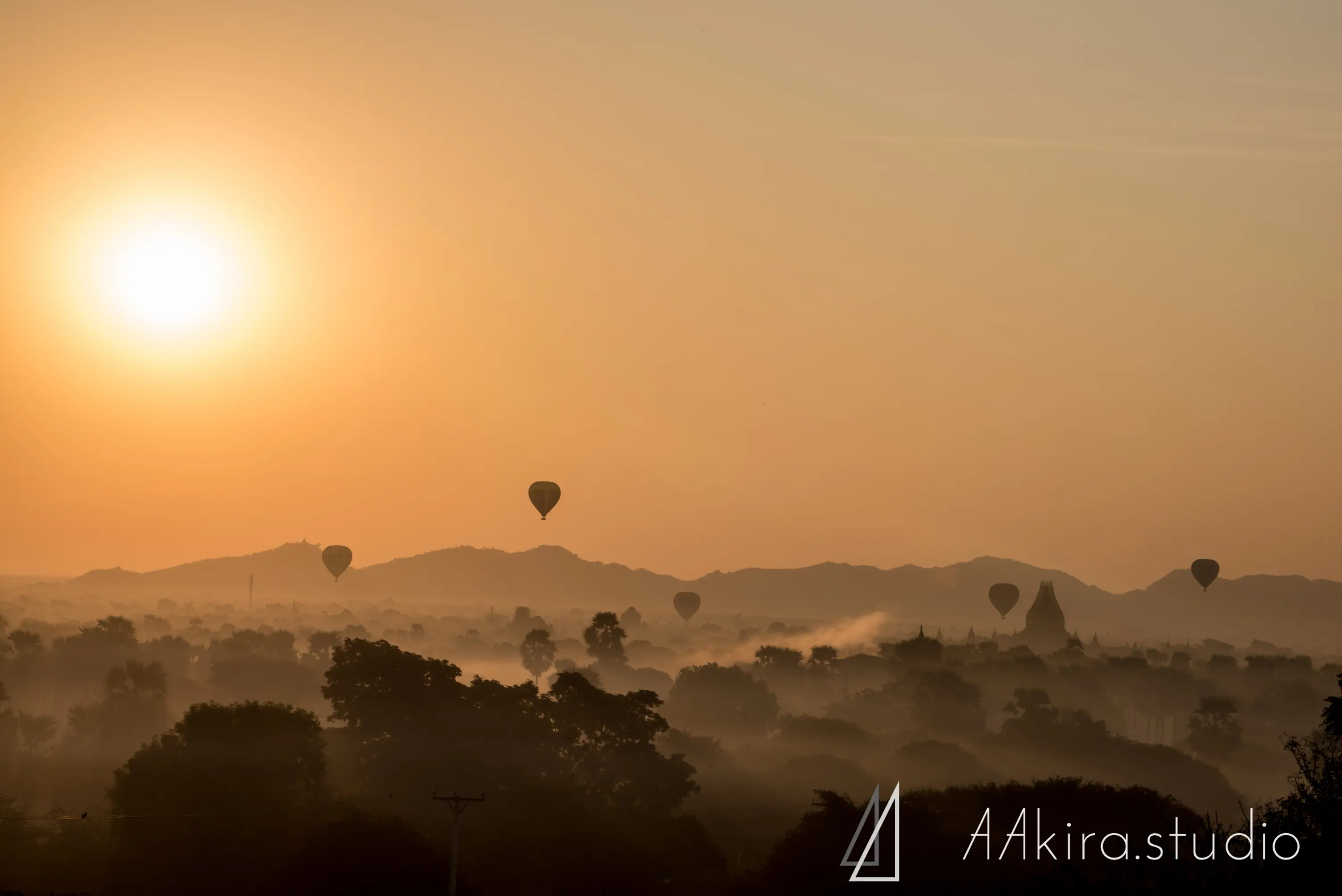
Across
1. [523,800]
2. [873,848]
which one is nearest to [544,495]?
[523,800]

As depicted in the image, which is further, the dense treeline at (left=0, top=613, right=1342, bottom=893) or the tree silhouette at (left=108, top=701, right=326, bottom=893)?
the tree silhouette at (left=108, top=701, right=326, bottom=893)

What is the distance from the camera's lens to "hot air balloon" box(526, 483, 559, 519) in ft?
559

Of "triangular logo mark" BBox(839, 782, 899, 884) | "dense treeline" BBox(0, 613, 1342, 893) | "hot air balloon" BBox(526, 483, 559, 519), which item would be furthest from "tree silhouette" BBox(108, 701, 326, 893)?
"hot air balloon" BBox(526, 483, 559, 519)

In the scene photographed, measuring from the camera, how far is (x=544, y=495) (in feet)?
566

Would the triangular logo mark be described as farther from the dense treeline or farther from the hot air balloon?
the hot air balloon

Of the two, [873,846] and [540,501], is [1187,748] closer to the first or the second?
[540,501]

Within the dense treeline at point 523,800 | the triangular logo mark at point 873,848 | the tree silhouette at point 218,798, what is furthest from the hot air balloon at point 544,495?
the triangular logo mark at point 873,848

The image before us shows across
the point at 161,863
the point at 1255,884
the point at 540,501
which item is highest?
the point at 540,501

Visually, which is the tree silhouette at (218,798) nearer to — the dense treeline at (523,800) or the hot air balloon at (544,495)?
the dense treeline at (523,800)

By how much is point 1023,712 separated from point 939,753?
43042 millimetres

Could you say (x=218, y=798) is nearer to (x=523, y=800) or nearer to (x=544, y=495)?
A: (x=523, y=800)

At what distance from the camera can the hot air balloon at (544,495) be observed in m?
170

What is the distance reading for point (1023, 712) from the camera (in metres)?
183

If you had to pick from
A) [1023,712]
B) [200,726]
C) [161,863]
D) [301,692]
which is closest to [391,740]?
[200,726]
